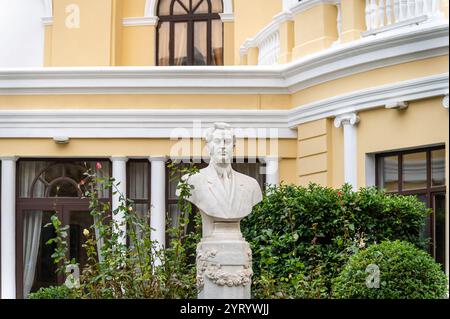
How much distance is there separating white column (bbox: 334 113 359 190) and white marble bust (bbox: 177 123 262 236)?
4.23 metres

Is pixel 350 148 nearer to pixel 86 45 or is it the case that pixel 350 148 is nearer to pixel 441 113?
pixel 441 113

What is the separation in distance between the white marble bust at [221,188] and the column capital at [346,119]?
421 cm

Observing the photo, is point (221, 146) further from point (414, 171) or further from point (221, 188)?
point (414, 171)

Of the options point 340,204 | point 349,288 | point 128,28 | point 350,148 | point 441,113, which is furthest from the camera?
point 128,28

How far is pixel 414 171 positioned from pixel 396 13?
200 cm

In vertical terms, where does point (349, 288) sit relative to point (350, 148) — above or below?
below

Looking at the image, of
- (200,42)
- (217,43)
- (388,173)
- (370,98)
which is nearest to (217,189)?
(370,98)

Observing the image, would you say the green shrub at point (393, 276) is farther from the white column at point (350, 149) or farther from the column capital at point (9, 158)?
the column capital at point (9, 158)

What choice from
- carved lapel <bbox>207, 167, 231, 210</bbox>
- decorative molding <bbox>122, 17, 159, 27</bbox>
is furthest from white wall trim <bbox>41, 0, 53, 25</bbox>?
carved lapel <bbox>207, 167, 231, 210</bbox>

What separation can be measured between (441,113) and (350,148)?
6.48 ft

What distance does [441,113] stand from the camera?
1430 cm

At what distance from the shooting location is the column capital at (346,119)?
51.9 ft

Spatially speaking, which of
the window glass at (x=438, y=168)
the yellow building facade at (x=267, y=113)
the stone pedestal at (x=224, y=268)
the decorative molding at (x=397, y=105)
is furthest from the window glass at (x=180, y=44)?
the stone pedestal at (x=224, y=268)
